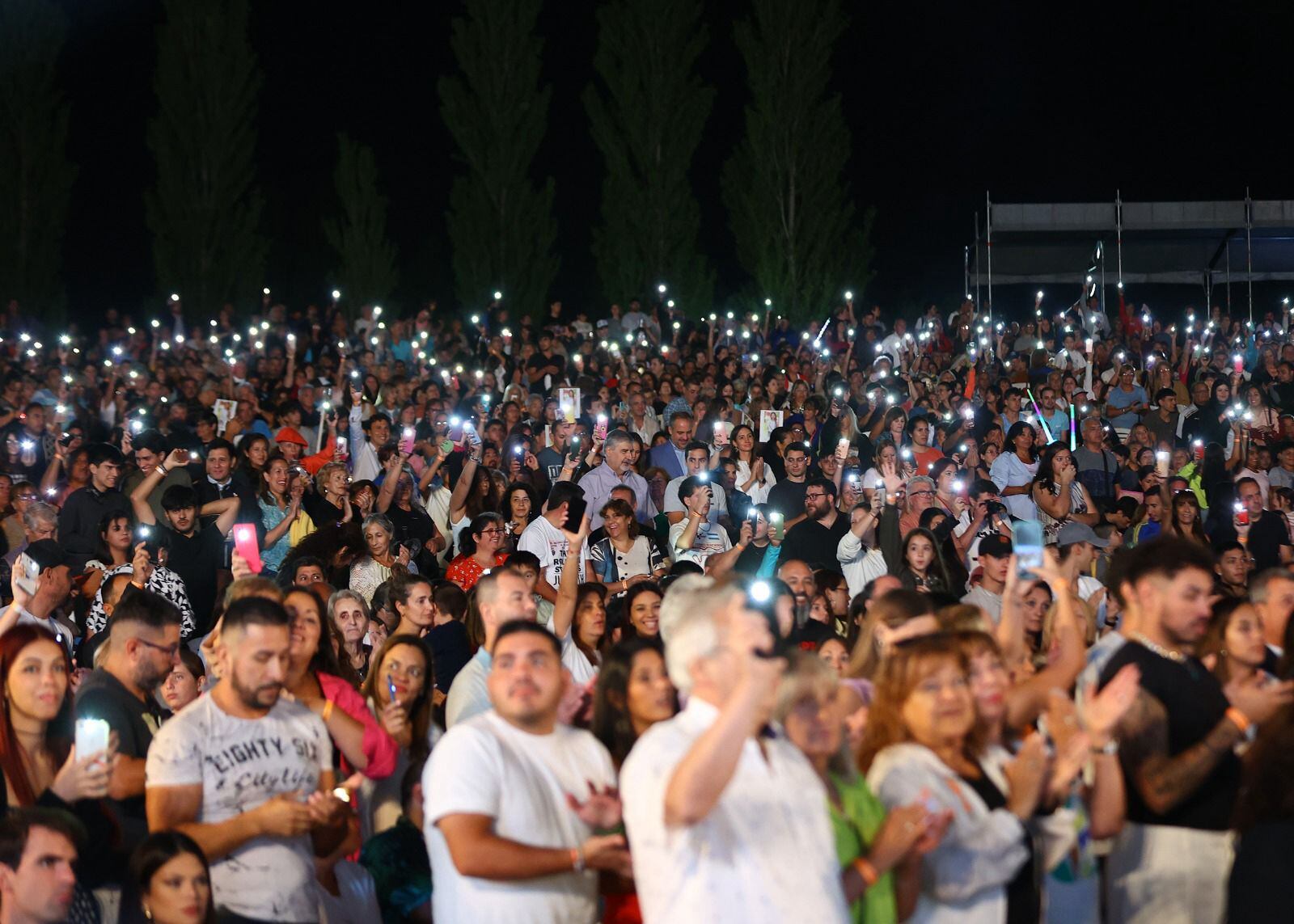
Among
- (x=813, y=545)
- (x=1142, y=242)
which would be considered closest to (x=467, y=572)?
(x=813, y=545)

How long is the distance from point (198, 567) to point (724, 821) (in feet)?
23.1

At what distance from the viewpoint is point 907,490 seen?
41.0 feet

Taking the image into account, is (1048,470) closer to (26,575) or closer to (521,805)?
(26,575)

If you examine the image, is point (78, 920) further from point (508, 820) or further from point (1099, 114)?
point (1099, 114)

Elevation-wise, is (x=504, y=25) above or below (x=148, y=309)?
above

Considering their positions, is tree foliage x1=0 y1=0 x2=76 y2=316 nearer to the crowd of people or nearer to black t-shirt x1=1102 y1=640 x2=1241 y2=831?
the crowd of people

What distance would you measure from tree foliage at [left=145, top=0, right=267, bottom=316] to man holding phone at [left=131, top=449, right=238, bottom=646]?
70.2 ft

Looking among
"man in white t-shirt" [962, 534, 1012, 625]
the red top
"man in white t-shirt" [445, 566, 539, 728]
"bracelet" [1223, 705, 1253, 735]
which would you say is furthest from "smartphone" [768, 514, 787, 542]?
"bracelet" [1223, 705, 1253, 735]

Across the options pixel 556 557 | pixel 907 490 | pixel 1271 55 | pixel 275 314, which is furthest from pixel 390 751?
pixel 1271 55

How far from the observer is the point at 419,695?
691 centimetres

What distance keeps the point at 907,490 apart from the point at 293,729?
774 cm

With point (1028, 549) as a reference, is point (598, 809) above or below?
below


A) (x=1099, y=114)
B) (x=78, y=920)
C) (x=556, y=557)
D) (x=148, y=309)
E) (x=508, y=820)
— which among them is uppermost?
(x=1099, y=114)

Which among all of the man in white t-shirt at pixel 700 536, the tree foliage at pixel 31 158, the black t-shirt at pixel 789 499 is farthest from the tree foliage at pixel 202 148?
the black t-shirt at pixel 789 499
